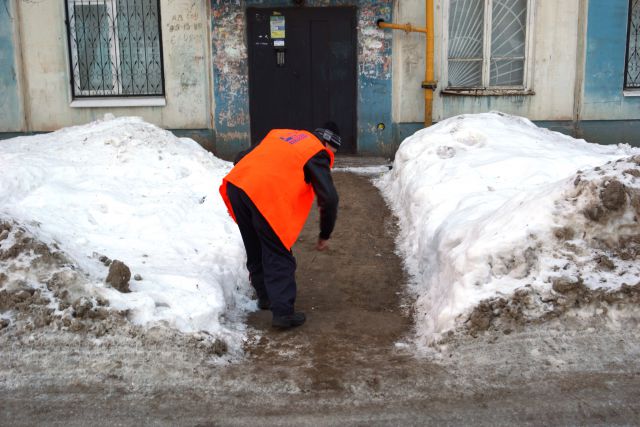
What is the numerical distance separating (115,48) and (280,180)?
7337 mm

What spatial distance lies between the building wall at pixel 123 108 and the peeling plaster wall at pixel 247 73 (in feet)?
0.70

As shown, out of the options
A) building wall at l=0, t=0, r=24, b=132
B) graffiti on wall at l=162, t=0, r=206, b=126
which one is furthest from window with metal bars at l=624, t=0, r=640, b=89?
building wall at l=0, t=0, r=24, b=132

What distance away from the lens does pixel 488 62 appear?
36.1 feet

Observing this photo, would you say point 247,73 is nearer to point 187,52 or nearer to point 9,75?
point 187,52

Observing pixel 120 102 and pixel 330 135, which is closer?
pixel 330 135

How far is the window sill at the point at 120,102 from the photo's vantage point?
424 inches

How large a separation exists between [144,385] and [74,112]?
806cm

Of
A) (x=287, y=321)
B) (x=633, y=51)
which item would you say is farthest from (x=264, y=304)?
(x=633, y=51)

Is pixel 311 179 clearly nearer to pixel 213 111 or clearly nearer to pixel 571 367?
pixel 571 367

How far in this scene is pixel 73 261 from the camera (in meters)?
4.52

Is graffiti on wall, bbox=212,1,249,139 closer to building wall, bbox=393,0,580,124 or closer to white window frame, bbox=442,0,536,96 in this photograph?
building wall, bbox=393,0,580,124

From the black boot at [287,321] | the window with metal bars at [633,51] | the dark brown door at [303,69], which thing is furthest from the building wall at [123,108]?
the black boot at [287,321]

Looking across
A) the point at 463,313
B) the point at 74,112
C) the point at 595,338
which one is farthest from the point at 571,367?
the point at 74,112

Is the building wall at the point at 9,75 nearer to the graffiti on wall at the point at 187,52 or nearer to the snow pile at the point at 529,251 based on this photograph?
the graffiti on wall at the point at 187,52
